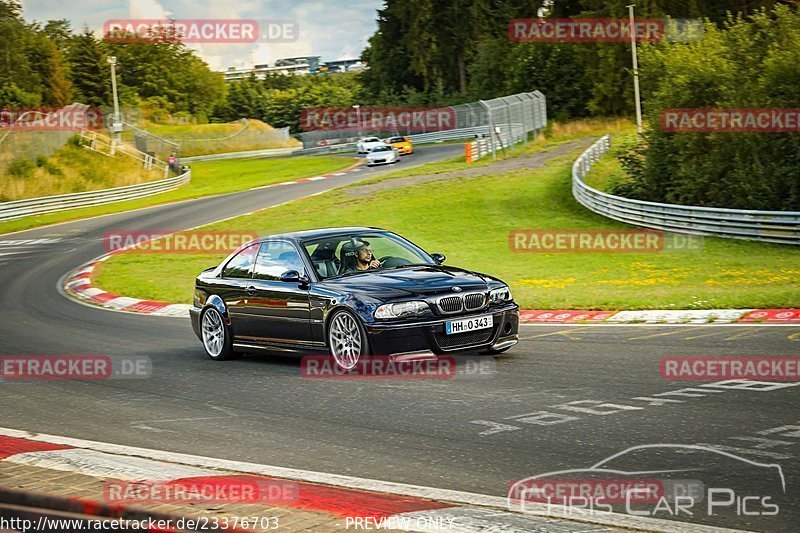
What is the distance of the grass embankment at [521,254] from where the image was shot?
1625cm

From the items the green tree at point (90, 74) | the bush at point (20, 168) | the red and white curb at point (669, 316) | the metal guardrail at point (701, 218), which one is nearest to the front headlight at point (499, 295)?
the red and white curb at point (669, 316)

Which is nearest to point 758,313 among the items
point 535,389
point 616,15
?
point 535,389

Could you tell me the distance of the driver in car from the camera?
10991 millimetres

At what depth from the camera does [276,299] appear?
11195mm

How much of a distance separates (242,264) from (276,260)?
74 cm

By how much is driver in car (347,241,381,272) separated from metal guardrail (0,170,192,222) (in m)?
33.7

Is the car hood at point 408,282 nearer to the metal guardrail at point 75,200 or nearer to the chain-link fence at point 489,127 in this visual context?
the metal guardrail at point 75,200

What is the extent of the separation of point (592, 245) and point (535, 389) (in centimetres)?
1801

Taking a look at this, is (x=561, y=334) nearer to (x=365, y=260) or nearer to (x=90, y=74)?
(x=365, y=260)

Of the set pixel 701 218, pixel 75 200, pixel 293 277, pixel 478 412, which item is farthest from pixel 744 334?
pixel 75 200

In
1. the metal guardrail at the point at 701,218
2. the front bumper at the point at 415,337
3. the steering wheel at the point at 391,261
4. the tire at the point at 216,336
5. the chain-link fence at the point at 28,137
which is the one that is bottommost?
the metal guardrail at the point at 701,218

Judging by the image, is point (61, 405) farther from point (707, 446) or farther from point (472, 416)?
A: point (707, 446)

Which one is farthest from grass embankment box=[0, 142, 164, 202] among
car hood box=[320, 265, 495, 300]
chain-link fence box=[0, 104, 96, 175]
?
car hood box=[320, 265, 495, 300]

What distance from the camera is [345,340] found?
1020 centimetres
